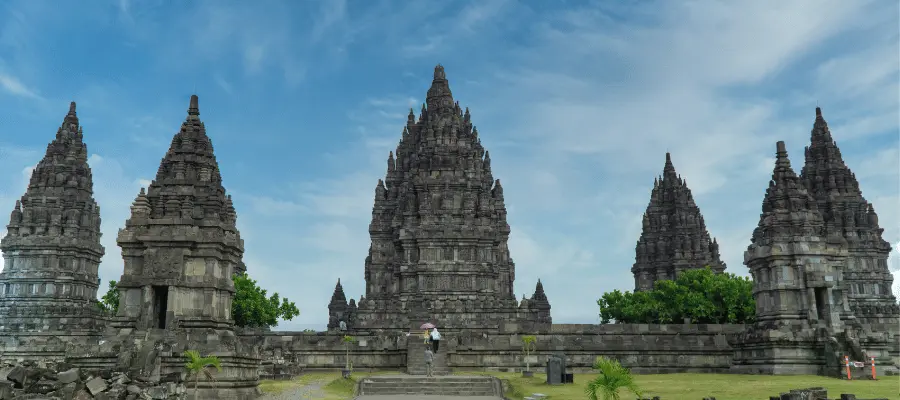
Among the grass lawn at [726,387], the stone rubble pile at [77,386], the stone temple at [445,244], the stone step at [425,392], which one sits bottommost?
the stone step at [425,392]

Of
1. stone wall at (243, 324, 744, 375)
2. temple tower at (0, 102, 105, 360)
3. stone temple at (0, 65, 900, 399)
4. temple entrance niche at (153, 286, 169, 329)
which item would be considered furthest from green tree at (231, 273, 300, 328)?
temple entrance niche at (153, 286, 169, 329)

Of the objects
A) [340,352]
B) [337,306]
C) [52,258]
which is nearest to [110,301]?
[52,258]

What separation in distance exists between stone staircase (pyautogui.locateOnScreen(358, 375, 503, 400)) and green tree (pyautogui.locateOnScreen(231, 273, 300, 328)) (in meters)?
28.9

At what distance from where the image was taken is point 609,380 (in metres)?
17.0

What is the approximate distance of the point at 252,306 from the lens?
55906 mm

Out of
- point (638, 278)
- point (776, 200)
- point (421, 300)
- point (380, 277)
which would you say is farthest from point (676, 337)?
point (638, 278)

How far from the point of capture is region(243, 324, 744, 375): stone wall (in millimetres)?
36219

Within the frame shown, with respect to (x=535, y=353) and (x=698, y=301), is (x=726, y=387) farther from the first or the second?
(x=698, y=301)

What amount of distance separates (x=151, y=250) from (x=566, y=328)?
21.2 m

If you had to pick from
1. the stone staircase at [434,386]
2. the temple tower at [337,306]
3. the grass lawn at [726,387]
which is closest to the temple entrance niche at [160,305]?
the stone staircase at [434,386]

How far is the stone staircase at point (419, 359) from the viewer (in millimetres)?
33344

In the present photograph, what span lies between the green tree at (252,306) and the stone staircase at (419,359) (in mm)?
24112

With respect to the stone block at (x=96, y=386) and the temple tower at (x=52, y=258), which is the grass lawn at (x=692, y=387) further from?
the temple tower at (x=52, y=258)

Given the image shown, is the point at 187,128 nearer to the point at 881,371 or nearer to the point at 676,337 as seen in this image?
the point at 676,337
